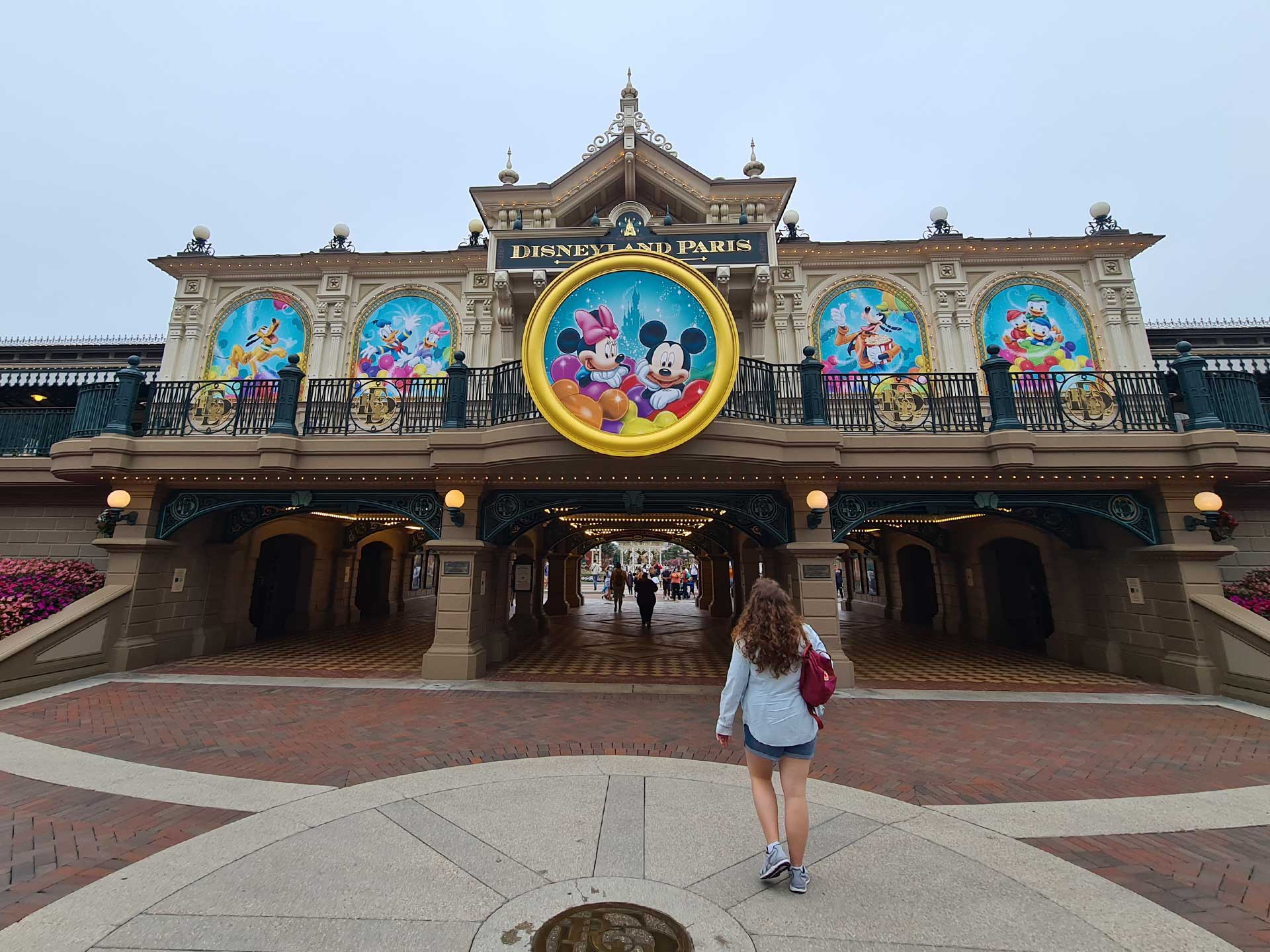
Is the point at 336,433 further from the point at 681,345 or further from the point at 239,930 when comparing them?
the point at 239,930

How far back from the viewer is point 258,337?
14.5 m

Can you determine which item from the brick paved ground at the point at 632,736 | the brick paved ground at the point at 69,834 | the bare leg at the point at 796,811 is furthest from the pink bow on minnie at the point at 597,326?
the brick paved ground at the point at 69,834

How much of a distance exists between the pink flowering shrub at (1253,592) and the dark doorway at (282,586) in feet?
73.0

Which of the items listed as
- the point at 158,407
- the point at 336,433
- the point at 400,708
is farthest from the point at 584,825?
the point at 158,407

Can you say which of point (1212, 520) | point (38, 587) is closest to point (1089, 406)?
point (1212, 520)

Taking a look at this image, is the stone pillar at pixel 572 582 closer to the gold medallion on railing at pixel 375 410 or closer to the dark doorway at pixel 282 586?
the dark doorway at pixel 282 586

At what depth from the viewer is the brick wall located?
11961 mm

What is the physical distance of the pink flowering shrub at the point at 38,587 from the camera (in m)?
9.33

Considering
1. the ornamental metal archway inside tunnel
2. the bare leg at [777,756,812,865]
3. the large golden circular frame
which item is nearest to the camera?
the bare leg at [777,756,812,865]

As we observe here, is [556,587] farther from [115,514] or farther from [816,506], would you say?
[816,506]

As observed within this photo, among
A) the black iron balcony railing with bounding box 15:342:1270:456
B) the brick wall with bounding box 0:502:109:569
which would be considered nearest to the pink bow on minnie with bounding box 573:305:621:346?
the black iron balcony railing with bounding box 15:342:1270:456

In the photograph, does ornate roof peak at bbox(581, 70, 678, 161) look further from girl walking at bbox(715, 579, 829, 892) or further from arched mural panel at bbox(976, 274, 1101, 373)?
girl walking at bbox(715, 579, 829, 892)

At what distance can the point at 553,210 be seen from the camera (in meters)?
13.7

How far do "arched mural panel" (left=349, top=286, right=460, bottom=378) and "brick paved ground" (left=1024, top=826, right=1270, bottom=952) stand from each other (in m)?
14.5
